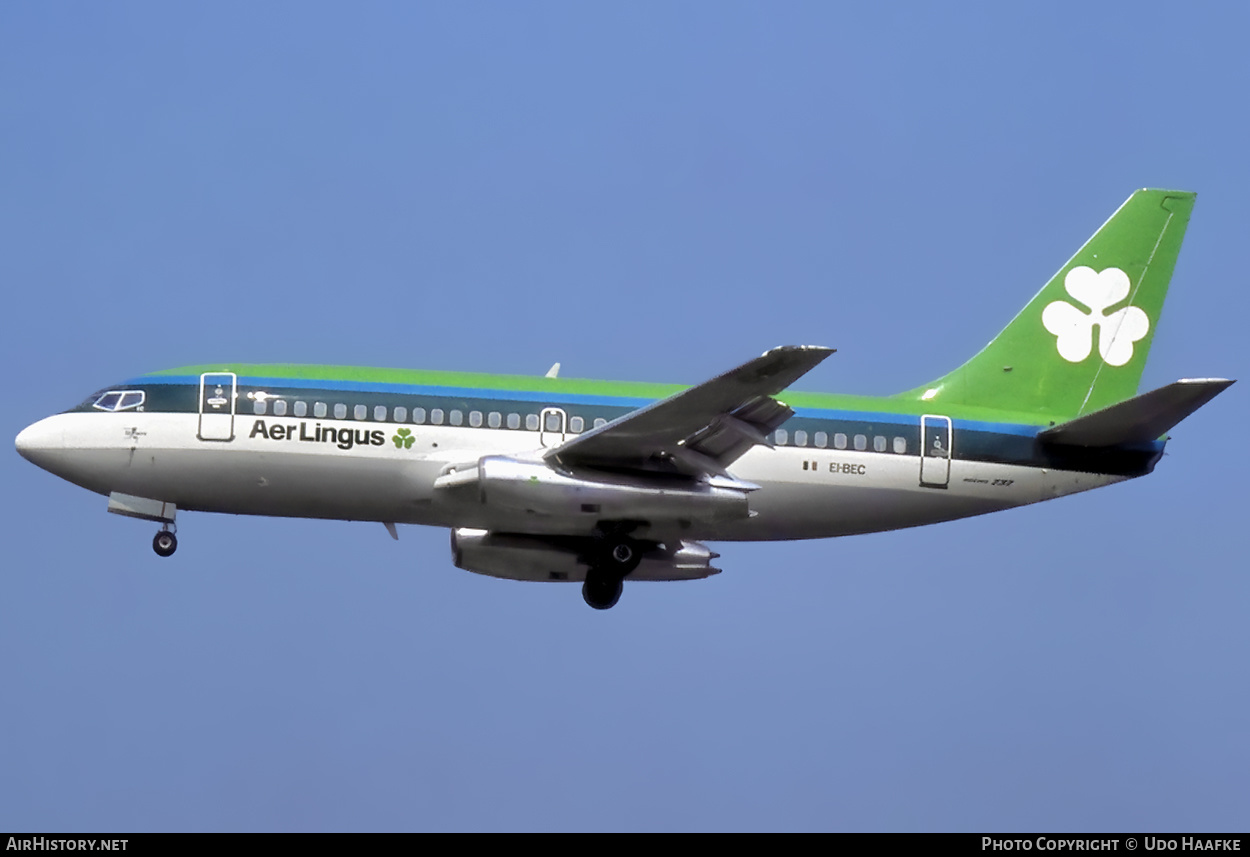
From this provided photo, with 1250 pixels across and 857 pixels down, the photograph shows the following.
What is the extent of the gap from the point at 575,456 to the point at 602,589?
4.24 meters

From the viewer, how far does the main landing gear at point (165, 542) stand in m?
40.8

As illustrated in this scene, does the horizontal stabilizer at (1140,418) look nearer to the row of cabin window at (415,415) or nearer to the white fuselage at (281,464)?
the white fuselage at (281,464)

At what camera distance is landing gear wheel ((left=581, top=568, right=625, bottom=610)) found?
4209cm

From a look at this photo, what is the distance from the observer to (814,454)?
137ft

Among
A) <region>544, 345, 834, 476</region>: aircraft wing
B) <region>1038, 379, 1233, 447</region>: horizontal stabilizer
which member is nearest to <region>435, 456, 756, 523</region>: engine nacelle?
<region>544, 345, 834, 476</region>: aircraft wing

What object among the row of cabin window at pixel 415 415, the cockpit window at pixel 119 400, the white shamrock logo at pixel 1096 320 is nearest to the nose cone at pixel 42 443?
the cockpit window at pixel 119 400

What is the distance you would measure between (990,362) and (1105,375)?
2.87 metres

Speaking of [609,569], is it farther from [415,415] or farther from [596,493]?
[415,415]

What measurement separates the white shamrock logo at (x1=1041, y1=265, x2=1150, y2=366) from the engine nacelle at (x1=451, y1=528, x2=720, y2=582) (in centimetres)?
1011

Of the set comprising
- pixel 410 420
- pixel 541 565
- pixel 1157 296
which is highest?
pixel 1157 296

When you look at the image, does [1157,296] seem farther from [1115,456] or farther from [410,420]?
[410,420]

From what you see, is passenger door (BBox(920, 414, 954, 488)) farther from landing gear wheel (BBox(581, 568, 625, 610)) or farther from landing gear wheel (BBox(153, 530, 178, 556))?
landing gear wheel (BBox(153, 530, 178, 556))

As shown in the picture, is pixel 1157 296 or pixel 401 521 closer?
pixel 401 521
